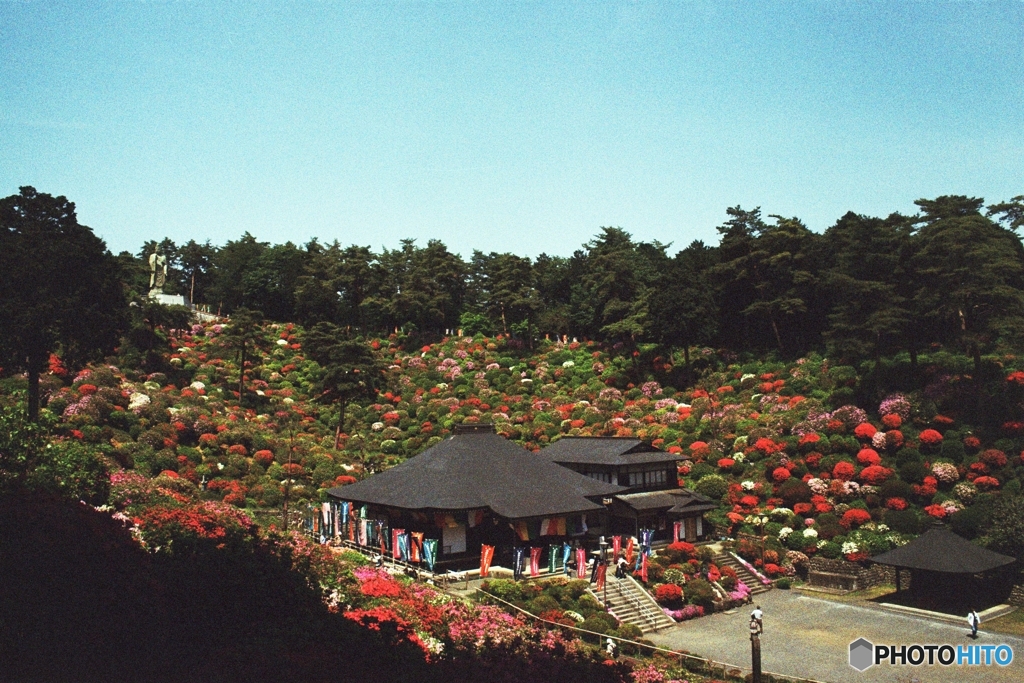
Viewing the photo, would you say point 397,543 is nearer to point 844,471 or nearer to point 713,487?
point 713,487

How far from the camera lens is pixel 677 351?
214 feet

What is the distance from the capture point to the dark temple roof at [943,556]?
29547mm

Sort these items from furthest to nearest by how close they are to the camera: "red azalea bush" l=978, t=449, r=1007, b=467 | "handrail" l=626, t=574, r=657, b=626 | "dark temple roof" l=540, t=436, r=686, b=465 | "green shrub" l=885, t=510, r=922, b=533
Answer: "dark temple roof" l=540, t=436, r=686, b=465, "red azalea bush" l=978, t=449, r=1007, b=467, "green shrub" l=885, t=510, r=922, b=533, "handrail" l=626, t=574, r=657, b=626

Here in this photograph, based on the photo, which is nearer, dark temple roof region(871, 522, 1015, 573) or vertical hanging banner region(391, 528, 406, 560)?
dark temple roof region(871, 522, 1015, 573)

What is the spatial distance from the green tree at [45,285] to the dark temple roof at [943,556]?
127 feet

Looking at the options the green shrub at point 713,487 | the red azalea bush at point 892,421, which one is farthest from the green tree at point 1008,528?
the green shrub at point 713,487

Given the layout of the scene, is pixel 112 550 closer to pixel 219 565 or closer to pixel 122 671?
pixel 219 565

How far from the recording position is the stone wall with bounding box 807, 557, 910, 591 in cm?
3478

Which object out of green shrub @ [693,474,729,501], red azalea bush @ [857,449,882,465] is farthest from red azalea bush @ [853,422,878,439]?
green shrub @ [693,474,729,501]

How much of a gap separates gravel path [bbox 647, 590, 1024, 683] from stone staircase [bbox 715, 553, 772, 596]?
1549mm

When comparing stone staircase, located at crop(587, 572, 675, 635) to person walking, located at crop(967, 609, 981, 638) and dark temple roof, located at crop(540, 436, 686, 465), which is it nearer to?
dark temple roof, located at crop(540, 436, 686, 465)

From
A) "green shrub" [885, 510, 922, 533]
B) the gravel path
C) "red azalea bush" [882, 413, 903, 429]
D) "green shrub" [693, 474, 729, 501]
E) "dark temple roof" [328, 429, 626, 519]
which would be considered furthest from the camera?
"green shrub" [693, 474, 729, 501]

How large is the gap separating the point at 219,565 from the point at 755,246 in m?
53.9

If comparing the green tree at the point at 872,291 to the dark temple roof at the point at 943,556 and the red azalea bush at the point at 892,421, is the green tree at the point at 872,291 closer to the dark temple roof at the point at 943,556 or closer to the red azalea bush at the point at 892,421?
the red azalea bush at the point at 892,421
